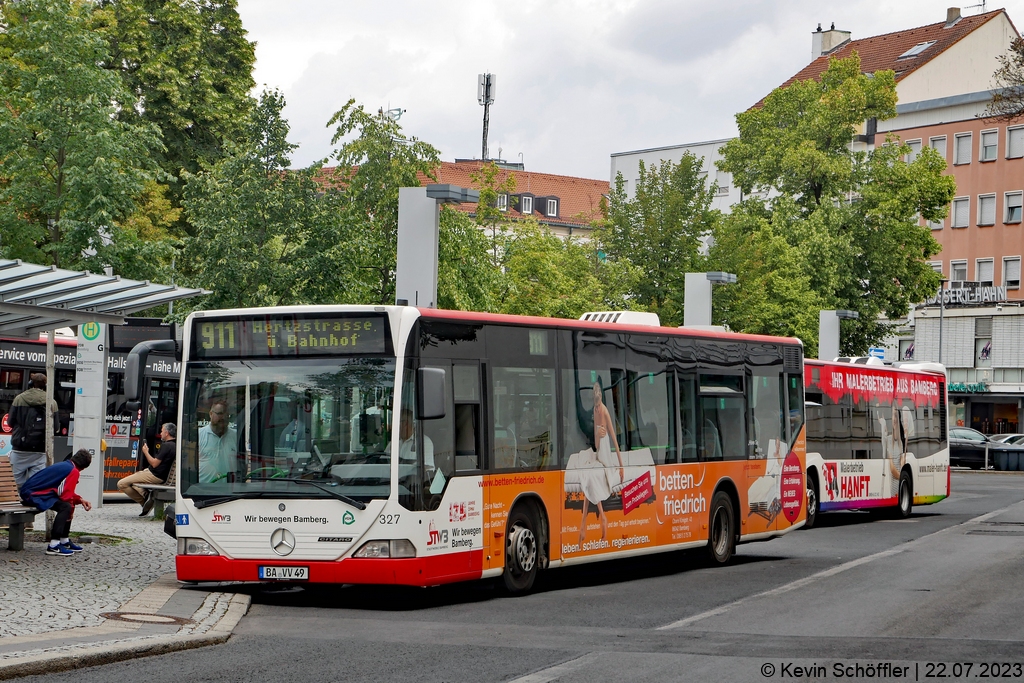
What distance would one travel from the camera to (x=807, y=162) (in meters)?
51.2

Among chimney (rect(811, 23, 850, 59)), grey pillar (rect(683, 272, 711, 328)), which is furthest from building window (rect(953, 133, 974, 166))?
grey pillar (rect(683, 272, 711, 328))

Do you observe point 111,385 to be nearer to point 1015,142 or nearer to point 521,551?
point 521,551

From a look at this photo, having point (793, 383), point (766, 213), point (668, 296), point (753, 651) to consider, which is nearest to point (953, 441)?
point (766, 213)

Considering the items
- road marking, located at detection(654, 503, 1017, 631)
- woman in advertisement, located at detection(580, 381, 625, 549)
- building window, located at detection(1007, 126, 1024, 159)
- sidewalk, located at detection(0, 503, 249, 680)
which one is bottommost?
road marking, located at detection(654, 503, 1017, 631)

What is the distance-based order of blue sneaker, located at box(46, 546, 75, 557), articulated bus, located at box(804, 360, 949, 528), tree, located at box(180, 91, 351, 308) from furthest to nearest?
tree, located at box(180, 91, 351, 308) < articulated bus, located at box(804, 360, 949, 528) < blue sneaker, located at box(46, 546, 75, 557)

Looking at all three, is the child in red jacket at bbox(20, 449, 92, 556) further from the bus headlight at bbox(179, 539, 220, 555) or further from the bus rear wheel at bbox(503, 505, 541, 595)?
the bus rear wheel at bbox(503, 505, 541, 595)

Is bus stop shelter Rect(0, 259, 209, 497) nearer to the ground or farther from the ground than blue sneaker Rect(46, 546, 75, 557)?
farther from the ground

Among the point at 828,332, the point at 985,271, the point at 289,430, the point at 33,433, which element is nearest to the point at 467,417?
the point at 289,430

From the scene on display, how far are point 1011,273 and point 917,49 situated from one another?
545 inches

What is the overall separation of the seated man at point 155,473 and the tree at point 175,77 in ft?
70.4

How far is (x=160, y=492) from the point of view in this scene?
70.3 ft

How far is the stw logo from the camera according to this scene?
13.3m

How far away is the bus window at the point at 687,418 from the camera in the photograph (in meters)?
18.0

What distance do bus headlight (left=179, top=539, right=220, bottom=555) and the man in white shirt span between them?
1.83 feet
